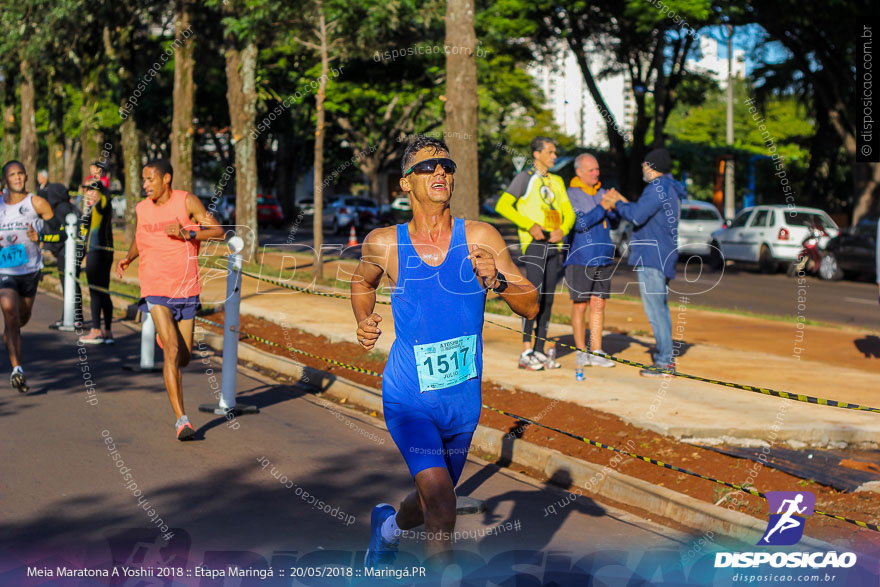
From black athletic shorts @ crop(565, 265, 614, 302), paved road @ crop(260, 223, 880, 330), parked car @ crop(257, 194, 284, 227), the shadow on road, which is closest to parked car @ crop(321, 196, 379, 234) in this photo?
parked car @ crop(257, 194, 284, 227)

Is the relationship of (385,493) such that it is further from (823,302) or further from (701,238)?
(701,238)

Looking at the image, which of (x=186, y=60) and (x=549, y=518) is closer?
(x=549, y=518)

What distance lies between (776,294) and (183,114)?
41.5 ft

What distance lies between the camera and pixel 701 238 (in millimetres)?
30422

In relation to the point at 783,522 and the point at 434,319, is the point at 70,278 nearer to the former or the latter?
the point at 434,319

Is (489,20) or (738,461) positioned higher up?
(489,20)

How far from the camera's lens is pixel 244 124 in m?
22.1

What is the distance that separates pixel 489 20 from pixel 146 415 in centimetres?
2799

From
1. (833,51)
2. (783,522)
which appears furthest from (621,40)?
(783,522)

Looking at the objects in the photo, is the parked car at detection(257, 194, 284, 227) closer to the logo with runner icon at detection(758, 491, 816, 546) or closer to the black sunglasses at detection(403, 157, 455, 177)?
the logo with runner icon at detection(758, 491, 816, 546)

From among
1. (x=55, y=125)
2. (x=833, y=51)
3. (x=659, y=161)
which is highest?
(x=833, y=51)

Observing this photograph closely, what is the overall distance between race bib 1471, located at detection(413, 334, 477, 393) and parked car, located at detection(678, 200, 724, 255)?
26.3m

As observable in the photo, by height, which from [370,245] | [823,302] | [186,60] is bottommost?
[823,302]

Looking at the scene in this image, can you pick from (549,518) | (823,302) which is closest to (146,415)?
(549,518)
